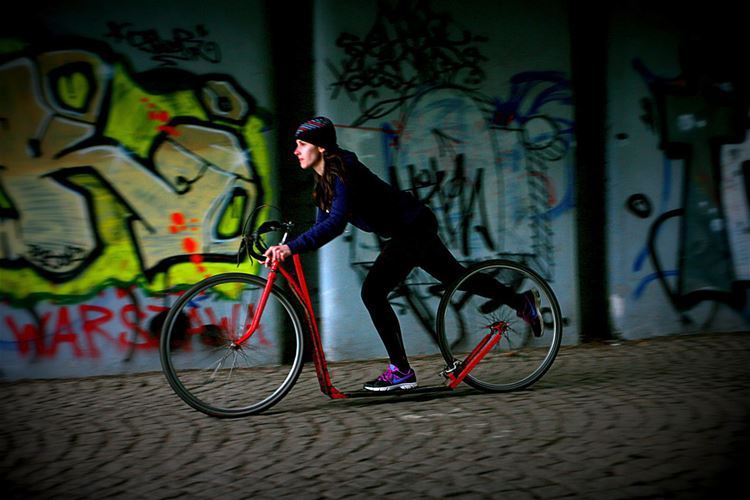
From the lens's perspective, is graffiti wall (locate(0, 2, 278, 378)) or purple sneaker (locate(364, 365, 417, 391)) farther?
graffiti wall (locate(0, 2, 278, 378))

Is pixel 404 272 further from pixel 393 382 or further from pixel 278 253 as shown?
pixel 278 253

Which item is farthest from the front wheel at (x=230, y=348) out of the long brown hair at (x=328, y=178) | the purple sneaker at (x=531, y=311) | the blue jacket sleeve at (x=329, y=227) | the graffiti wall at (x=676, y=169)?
the graffiti wall at (x=676, y=169)

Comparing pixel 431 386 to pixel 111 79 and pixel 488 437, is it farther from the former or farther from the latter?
pixel 111 79

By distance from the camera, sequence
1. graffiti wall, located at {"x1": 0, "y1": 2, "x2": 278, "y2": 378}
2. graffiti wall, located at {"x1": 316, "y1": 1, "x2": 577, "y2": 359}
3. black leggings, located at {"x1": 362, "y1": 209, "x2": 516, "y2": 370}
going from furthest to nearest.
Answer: graffiti wall, located at {"x1": 316, "y1": 1, "x2": 577, "y2": 359} → graffiti wall, located at {"x1": 0, "y1": 2, "x2": 278, "y2": 378} → black leggings, located at {"x1": 362, "y1": 209, "x2": 516, "y2": 370}

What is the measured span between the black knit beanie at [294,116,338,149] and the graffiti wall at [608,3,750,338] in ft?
9.39

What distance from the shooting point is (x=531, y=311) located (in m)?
5.06

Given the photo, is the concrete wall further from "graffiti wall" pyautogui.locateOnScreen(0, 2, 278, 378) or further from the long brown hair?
the long brown hair

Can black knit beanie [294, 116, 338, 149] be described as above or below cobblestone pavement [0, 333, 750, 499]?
above

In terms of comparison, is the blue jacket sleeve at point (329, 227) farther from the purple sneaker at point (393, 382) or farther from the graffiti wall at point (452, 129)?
the graffiti wall at point (452, 129)

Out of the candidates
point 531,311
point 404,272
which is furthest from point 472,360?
point 404,272

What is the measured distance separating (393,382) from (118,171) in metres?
2.61

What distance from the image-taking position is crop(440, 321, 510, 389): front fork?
5031mm

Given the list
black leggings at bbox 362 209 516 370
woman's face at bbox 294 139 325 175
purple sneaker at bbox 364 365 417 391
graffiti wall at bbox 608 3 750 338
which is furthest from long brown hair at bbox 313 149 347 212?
graffiti wall at bbox 608 3 750 338

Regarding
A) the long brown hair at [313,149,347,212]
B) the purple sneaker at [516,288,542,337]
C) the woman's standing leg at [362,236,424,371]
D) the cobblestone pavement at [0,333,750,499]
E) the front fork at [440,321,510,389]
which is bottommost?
the cobblestone pavement at [0,333,750,499]
